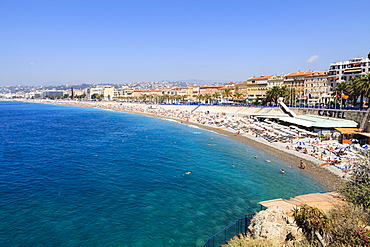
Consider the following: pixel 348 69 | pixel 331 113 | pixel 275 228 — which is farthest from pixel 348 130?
pixel 348 69

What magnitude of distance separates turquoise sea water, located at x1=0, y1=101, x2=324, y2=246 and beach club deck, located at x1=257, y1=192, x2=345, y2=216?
336 cm

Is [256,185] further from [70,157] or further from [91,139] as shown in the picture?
[91,139]

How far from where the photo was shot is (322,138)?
40.3 m

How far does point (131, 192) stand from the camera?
2219 cm

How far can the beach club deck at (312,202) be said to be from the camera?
14824 millimetres

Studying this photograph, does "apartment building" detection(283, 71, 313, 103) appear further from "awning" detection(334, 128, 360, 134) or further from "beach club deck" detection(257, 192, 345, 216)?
"beach club deck" detection(257, 192, 345, 216)

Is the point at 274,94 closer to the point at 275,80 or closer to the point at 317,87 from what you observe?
the point at 317,87

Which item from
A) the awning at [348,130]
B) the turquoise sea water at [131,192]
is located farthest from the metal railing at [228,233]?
the awning at [348,130]

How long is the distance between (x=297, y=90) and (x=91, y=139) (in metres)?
71.5

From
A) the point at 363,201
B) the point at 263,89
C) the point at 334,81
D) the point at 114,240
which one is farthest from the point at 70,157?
the point at 263,89

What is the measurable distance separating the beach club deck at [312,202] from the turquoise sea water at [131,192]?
3.36m

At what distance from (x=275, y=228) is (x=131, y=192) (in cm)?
1386

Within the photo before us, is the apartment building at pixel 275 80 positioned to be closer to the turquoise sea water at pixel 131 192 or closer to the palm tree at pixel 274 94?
the palm tree at pixel 274 94

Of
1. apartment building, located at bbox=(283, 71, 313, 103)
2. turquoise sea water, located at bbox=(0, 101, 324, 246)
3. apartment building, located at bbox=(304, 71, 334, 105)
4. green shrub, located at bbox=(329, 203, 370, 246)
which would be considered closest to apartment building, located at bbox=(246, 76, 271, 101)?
apartment building, located at bbox=(283, 71, 313, 103)
